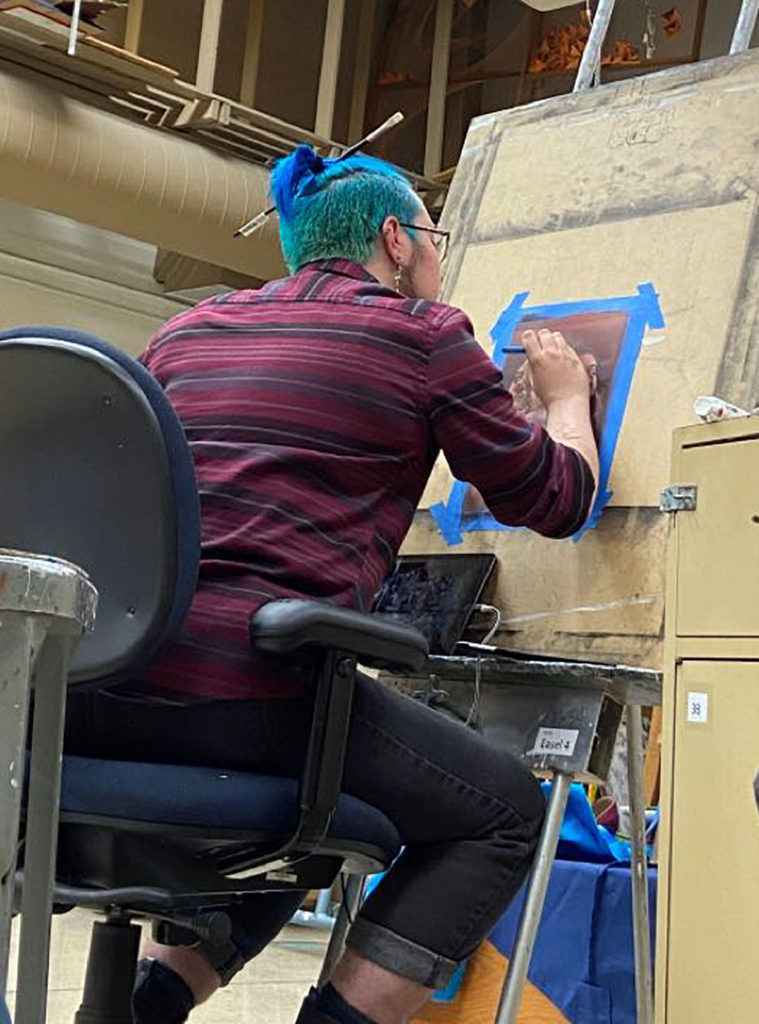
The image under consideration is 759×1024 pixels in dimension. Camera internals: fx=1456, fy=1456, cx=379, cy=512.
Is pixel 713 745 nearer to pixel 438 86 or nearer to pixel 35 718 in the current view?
pixel 35 718

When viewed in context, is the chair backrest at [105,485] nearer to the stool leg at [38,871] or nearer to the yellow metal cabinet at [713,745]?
the stool leg at [38,871]

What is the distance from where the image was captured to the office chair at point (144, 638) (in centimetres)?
132

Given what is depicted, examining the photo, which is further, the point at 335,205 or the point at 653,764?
the point at 653,764

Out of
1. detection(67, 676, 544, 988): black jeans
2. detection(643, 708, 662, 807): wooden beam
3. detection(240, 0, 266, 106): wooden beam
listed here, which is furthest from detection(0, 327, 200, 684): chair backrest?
detection(240, 0, 266, 106): wooden beam

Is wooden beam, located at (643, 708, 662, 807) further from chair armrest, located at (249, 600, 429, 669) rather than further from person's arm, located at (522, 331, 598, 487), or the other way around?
chair armrest, located at (249, 600, 429, 669)

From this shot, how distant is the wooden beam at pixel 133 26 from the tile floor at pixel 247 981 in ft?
11.3

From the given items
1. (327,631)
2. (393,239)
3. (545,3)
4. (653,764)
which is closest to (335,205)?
(393,239)

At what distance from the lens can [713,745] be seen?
5.36ft

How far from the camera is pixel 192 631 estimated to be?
4.65 ft

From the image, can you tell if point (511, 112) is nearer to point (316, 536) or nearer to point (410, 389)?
point (410, 389)

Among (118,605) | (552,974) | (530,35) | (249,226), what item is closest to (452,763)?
(118,605)

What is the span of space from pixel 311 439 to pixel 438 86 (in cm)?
520

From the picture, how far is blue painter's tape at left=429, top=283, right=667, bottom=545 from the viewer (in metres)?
1.99

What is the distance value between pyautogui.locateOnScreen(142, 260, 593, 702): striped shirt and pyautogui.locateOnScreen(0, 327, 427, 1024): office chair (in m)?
0.07
